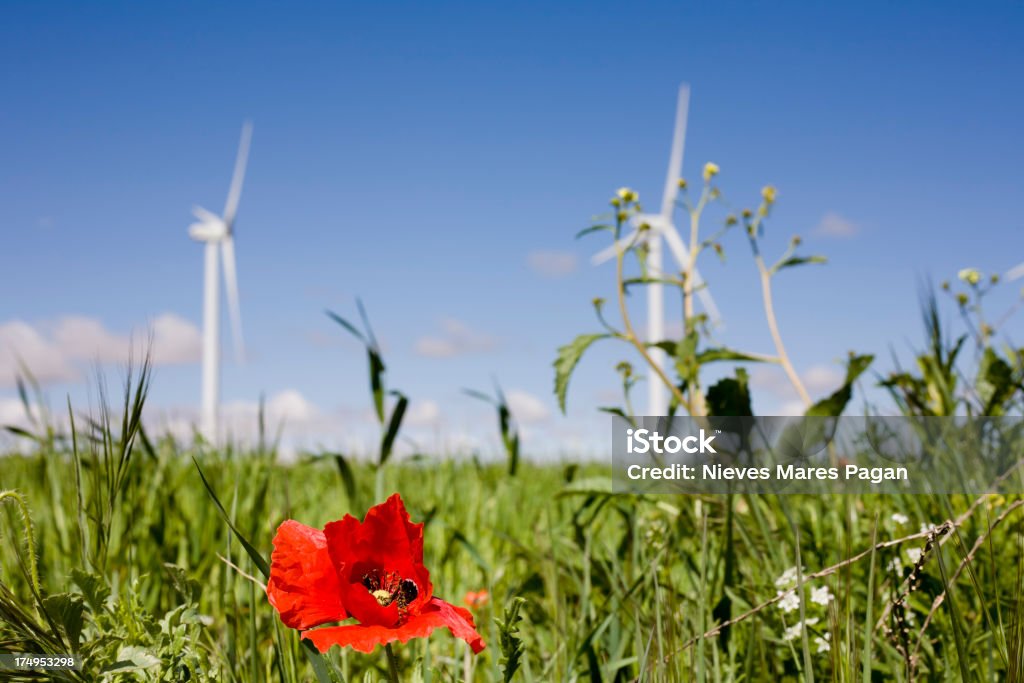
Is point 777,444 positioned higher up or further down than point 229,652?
higher up

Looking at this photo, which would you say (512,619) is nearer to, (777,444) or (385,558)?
(385,558)

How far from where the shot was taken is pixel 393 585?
3.22 feet

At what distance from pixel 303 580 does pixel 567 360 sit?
139 cm

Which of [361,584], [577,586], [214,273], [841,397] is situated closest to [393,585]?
[361,584]

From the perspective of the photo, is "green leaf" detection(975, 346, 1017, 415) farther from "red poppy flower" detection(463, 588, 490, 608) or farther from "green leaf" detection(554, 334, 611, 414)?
"red poppy flower" detection(463, 588, 490, 608)

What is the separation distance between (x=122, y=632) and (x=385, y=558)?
1.48 ft

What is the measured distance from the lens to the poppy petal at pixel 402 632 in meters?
0.84

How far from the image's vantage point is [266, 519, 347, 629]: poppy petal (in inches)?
35.6

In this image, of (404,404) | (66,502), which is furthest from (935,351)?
(66,502)

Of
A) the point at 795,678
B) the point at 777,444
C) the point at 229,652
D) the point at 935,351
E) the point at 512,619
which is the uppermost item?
the point at 935,351

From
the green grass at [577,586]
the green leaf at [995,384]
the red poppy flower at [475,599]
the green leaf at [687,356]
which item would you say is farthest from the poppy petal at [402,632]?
the green leaf at [995,384]

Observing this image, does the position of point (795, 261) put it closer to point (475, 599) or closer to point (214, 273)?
point (475, 599)

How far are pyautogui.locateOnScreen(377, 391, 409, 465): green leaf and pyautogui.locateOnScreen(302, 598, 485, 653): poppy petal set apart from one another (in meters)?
1.12

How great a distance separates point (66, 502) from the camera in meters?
2.79
